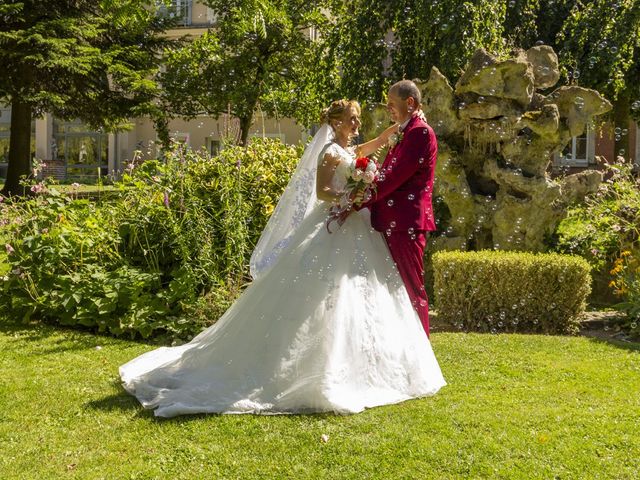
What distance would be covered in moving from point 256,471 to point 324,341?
108 centimetres

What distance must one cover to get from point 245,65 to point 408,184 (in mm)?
14365

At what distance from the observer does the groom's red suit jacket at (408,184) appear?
4.80m

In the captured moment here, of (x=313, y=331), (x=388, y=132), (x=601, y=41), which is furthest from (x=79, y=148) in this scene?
(x=313, y=331)

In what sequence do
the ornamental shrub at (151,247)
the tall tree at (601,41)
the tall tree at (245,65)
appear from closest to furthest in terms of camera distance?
the ornamental shrub at (151,247)
the tall tree at (601,41)
the tall tree at (245,65)

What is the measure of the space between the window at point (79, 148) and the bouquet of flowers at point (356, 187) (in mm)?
31721

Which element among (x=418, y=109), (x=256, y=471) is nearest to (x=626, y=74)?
(x=418, y=109)

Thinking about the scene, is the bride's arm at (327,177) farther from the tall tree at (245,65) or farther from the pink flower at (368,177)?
the tall tree at (245,65)

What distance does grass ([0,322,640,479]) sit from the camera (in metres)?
3.73

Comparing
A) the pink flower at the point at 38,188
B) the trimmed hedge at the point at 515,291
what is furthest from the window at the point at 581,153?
the pink flower at the point at 38,188

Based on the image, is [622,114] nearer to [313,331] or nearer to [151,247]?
[151,247]

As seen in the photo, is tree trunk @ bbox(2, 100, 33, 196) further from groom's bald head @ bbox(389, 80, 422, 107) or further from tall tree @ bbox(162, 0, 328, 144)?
groom's bald head @ bbox(389, 80, 422, 107)

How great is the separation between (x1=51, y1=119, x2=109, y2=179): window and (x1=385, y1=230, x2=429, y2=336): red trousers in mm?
31893

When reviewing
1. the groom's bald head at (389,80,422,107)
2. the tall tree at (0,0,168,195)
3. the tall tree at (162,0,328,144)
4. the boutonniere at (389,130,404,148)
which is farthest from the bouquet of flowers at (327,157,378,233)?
the tall tree at (162,0,328,144)

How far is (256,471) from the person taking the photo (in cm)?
→ 371
